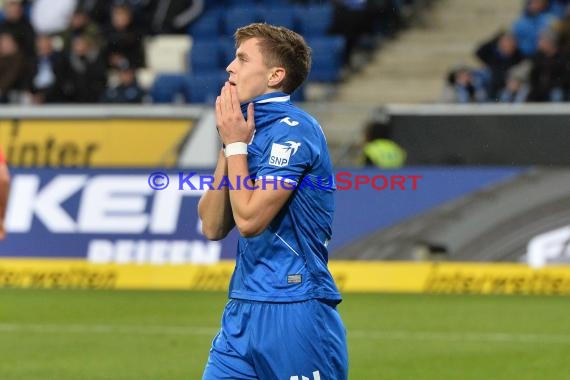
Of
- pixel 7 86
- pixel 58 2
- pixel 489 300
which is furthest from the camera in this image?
pixel 58 2

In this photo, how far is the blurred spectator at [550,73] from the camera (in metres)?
18.0

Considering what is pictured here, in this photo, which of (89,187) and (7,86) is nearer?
(89,187)

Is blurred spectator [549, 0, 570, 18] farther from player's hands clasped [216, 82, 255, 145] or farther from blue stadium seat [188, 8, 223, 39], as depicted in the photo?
player's hands clasped [216, 82, 255, 145]

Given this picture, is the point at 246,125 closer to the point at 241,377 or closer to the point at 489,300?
the point at 241,377

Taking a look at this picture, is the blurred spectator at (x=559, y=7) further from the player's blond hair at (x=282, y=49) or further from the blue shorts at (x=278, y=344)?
the blue shorts at (x=278, y=344)

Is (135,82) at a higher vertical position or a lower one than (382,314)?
higher

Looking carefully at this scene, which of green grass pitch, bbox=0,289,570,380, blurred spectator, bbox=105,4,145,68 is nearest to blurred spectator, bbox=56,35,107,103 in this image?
blurred spectator, bbox=105,4,145,68

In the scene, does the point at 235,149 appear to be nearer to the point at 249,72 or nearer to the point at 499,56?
the point at 249,72

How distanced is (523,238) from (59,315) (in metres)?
5.15

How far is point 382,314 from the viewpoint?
13.5 m

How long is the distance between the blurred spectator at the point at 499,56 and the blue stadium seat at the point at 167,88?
4.62 meters

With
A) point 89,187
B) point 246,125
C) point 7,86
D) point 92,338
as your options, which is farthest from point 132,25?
point 246,125

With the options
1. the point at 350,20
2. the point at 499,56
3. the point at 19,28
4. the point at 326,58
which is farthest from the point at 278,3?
the point at 499,56

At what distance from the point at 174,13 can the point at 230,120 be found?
19.1 metres
